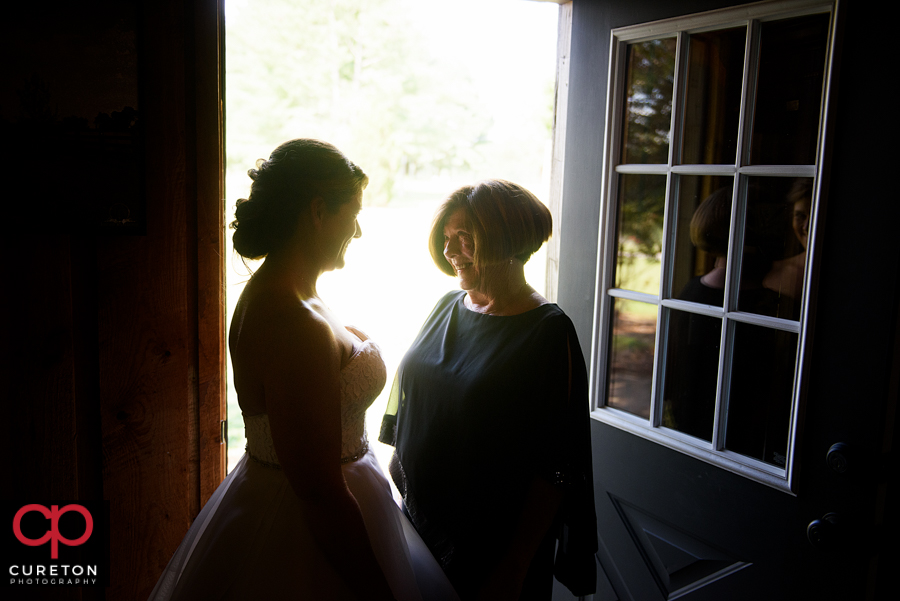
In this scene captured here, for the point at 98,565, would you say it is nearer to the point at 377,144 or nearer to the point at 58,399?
the point at 58,399

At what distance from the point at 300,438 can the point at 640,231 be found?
110 centimetres

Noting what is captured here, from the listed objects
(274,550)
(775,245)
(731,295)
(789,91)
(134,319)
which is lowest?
(274,550)

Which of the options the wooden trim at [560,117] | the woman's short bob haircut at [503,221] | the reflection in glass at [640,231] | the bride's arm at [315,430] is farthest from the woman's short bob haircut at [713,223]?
the bride's arm at [315,430]

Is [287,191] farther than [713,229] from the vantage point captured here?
No

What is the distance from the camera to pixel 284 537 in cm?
123

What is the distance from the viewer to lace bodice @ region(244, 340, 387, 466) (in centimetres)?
129

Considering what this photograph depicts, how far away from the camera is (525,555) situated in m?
1.36

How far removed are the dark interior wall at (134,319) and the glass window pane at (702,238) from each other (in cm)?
127

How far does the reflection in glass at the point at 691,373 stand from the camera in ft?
5.04

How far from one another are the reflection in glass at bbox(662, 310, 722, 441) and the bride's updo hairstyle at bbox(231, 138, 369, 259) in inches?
38.3

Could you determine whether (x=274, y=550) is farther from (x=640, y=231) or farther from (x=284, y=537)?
(x=640, y=231)

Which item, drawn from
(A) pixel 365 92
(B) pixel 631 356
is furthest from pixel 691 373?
(A) pixel 365 92

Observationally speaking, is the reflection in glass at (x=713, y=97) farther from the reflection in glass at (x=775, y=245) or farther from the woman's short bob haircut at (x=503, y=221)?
the woman's short bob haircut at (x=503, y=221)

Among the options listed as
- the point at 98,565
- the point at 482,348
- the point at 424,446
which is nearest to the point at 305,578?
the point at 424,446
